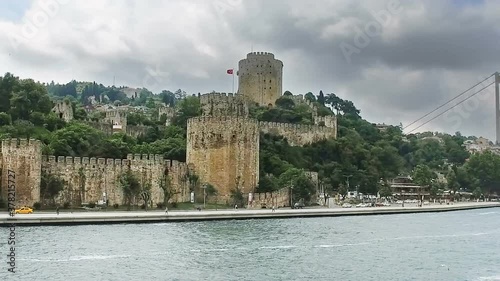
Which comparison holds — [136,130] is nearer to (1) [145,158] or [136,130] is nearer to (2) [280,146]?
(2) [280,146]

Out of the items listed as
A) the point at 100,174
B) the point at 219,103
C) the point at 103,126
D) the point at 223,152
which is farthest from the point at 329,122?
the point at 100,174

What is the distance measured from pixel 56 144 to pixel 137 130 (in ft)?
55.3

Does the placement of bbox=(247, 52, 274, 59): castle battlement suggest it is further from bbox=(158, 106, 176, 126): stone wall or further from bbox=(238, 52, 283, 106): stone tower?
bbox=(158, 106, 176, 126): stone wall

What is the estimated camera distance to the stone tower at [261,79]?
235ft

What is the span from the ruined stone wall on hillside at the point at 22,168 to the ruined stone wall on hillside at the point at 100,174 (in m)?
1.21

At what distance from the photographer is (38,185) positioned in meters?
30.0

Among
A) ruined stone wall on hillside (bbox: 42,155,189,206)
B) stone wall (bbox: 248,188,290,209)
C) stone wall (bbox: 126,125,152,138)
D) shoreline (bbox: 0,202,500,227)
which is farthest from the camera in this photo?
stone wall (bbox: 126,125,152,138)

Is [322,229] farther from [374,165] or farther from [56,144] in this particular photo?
[374,165]

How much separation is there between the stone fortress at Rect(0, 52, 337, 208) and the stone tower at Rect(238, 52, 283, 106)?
66.4ft

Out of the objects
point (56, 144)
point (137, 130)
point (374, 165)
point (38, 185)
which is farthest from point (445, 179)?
point (38, 185)

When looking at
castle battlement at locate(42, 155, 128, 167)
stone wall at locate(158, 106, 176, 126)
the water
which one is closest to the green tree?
stone wall at locate(158, 106, 176, 126)

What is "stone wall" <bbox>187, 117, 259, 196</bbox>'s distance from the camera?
37.6 m

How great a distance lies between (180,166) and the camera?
36844mm

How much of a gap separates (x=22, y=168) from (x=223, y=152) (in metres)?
11.5
